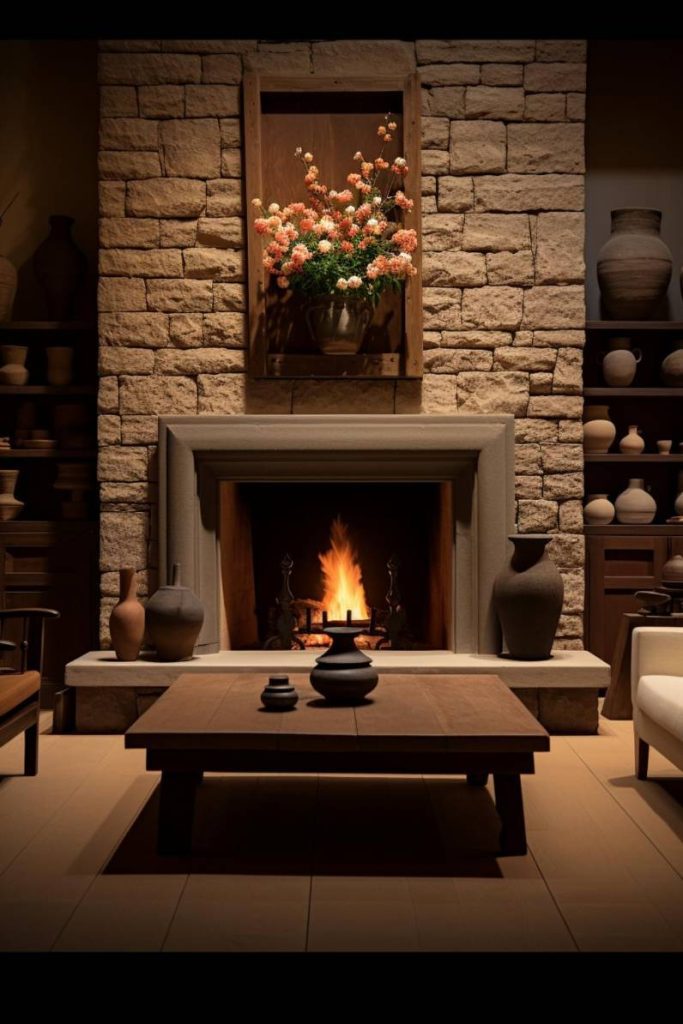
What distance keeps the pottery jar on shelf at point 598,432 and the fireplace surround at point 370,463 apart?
57 centimetres

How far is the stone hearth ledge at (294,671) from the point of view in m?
5.18

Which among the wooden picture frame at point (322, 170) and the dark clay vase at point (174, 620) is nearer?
the dark clay vase at point (174, 620)

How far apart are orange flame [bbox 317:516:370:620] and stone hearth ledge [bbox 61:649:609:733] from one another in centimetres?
77

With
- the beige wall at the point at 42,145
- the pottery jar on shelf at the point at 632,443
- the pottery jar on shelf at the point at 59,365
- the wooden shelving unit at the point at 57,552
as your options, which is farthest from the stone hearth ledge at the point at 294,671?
the beige wall at the point at 42,145

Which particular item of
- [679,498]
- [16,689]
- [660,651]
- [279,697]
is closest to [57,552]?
A: [16,689]

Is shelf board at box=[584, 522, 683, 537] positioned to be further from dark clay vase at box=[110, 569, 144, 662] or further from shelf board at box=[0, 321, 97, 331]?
shelf board at box=[0, 321, 97, 331]

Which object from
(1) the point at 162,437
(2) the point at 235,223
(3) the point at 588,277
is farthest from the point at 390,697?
(3) the point at 588,277

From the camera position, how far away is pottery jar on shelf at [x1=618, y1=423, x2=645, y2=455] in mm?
5941

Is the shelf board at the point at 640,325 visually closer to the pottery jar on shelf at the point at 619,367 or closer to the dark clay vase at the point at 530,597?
the pottery jar on shelf at the point at 619,367

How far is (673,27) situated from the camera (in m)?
2.28

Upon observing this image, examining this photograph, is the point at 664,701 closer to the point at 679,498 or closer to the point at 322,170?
the point at 679,498

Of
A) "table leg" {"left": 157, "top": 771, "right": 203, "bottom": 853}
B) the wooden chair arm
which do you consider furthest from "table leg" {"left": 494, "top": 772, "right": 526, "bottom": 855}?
the wooden chair arm

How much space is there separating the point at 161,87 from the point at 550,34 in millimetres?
3596
